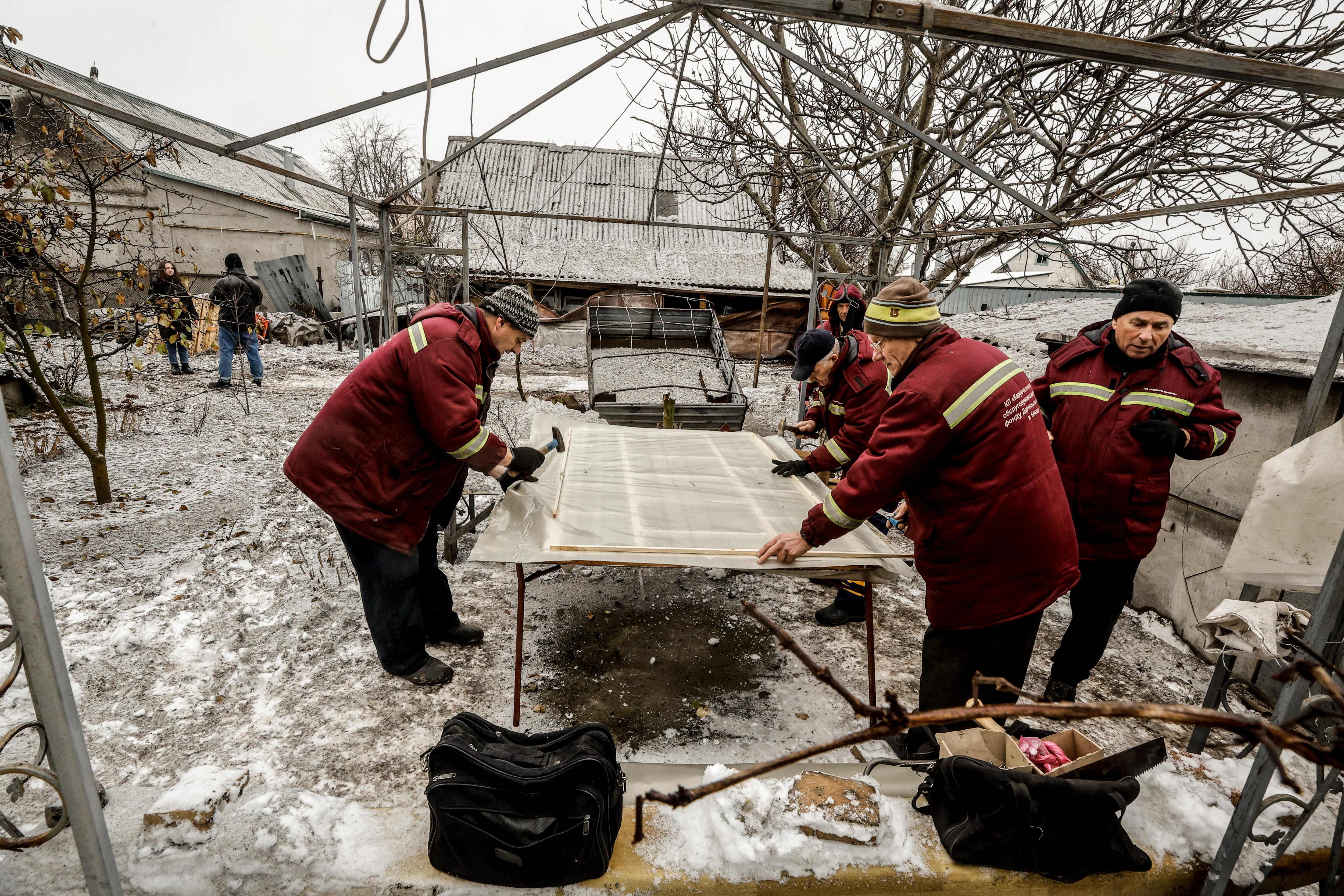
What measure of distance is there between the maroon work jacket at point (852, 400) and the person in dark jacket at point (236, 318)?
7.96 m

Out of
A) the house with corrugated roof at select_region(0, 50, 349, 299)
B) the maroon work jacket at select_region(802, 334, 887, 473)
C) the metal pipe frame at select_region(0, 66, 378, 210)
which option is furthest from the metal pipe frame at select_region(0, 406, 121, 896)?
the house with corrugated roof at select_region(0, 50, 349, 299)

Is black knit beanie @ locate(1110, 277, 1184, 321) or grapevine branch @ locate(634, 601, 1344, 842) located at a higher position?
black knit beanie @ locate(1110, 277, 1184, 321)

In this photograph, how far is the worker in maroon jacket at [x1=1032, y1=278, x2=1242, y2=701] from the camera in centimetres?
257

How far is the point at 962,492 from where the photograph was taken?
205cm

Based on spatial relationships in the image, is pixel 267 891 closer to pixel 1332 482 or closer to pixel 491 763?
pixel 491 763

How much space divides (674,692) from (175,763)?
6.79 feet

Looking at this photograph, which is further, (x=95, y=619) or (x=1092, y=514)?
(x=95, y=619)

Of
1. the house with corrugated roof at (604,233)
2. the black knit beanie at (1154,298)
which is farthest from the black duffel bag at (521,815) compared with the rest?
the house with corrugated roof at (604,233)

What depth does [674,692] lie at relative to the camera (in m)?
3.13

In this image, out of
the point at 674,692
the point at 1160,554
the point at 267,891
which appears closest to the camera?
the point at 267,891

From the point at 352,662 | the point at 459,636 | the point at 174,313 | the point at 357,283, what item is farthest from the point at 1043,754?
the point at 174,313

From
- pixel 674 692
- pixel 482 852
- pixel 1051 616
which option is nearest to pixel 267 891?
pixel 482 852

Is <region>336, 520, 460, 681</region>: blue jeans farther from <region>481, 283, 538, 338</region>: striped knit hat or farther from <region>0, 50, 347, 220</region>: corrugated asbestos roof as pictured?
<region>0, 50, 347, 220</region>: corrugated asbestos roof

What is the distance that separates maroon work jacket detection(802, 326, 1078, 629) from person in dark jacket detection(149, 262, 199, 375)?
536 cm
